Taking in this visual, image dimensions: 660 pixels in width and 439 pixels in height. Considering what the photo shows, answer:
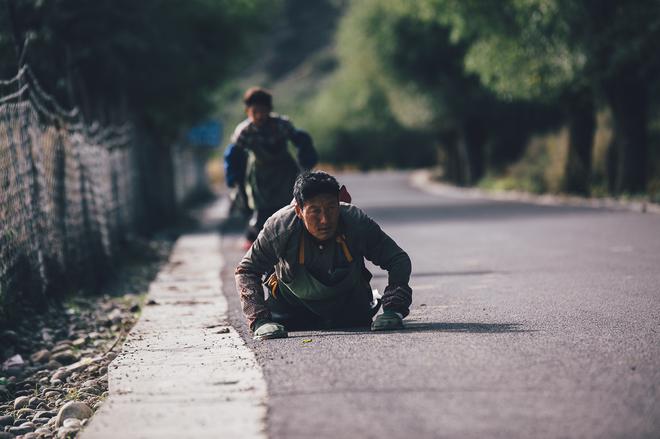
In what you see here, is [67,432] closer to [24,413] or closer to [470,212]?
[24,413]

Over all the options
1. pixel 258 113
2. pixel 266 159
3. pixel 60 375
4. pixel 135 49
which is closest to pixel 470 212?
pixel 135 49

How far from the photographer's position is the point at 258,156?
10.3 meters

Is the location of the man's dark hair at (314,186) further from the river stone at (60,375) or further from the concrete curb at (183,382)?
the river stone at (60,375)

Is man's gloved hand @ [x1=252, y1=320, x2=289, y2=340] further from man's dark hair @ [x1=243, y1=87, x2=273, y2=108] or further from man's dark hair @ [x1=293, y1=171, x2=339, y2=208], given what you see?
man's dark hair @ [x1=243, y1=87, x2=273, y2=108]

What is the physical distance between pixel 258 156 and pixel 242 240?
7151 mm

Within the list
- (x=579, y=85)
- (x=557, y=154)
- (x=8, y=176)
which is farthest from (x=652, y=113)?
(x=8, y=176)

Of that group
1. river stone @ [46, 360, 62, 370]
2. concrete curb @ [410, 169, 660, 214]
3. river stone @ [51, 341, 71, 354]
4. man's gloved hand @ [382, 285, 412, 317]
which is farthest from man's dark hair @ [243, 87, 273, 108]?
concrete curb @ [410, 169, 660, 214]

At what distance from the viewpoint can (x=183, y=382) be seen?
549 centimetres

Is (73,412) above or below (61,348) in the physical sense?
above

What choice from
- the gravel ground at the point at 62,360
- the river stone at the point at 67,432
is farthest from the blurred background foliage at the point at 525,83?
the river stone at the point at 67,432

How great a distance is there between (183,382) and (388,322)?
1.72 m

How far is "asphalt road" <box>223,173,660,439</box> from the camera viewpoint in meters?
4.39

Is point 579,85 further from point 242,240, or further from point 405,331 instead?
point 405,331

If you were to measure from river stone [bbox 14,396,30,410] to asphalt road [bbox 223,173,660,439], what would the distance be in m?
1.44
